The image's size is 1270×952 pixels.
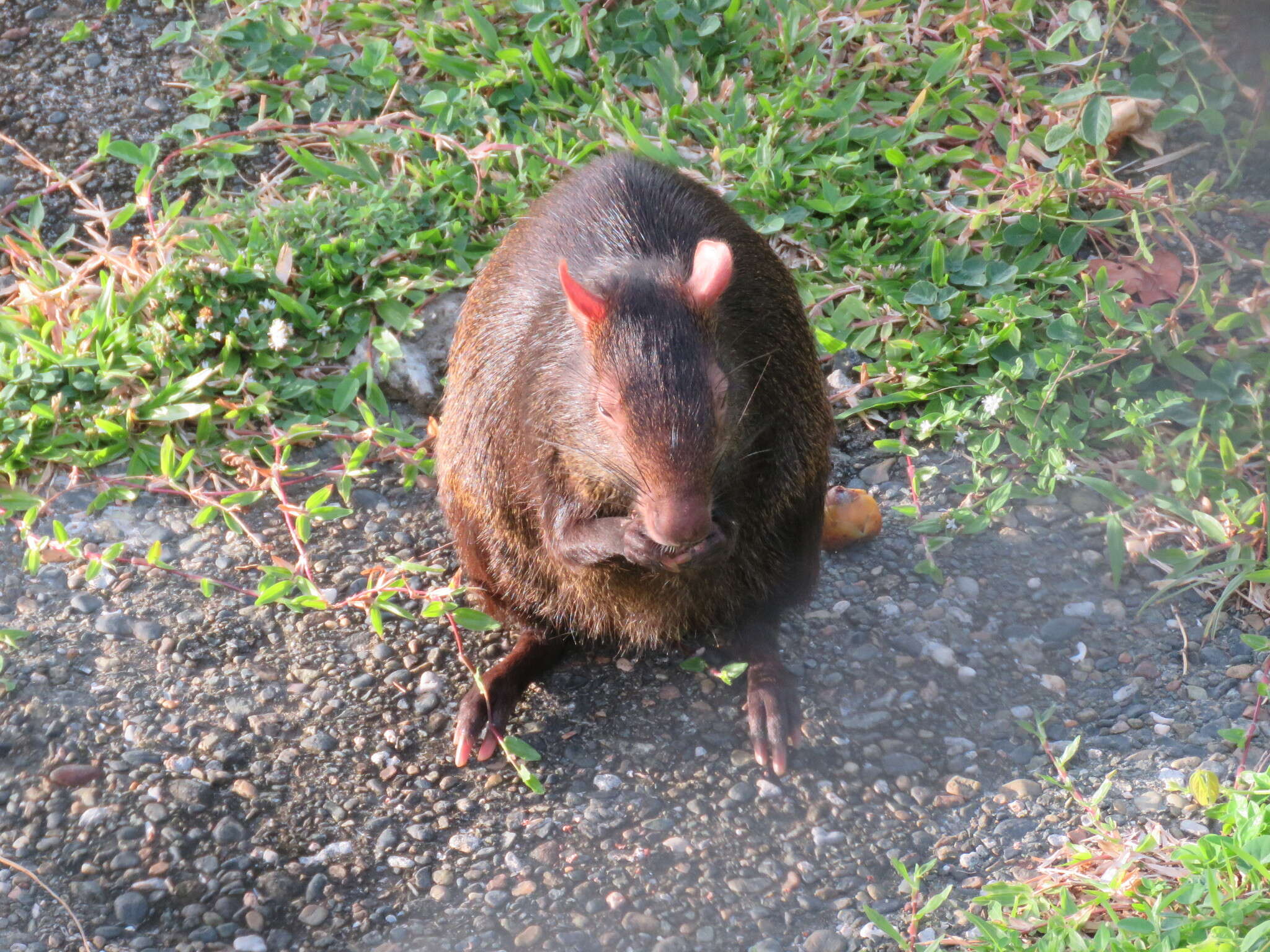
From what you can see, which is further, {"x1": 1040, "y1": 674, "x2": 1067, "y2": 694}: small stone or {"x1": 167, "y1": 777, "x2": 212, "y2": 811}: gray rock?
{"x1": 1040, "y1": 674, "x2": 1067, "y2": 694}: small stone

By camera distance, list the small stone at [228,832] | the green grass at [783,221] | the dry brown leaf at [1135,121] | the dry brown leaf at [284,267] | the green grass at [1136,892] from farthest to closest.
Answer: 1. the dry brown leaf at [1135,121]
2. the dry brown leaf at [284,267]
3. the green grass at [783,221]
4. the small stone at [228,832]
5. the green grass at [1136,892]

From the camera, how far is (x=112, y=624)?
358 cm

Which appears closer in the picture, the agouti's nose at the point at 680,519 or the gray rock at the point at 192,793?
the agouti's nose at the point at 680,519

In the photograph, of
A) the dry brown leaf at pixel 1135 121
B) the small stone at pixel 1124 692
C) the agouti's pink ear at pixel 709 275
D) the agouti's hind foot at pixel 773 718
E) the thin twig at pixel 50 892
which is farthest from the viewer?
the dry brown leaf at pixel 1135 121

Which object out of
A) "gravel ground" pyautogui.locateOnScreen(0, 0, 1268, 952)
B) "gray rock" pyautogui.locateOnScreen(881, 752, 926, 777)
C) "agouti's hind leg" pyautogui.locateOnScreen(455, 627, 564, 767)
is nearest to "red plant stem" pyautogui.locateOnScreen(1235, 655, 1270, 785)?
"gravel ground" pyautogui.locateOnScreen(0, 0, 1268, 952)

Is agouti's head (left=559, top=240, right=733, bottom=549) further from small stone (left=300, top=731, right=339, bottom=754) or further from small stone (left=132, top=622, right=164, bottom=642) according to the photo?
small stone (left=132, top=622, right=164, bottom=642)

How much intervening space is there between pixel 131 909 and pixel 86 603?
108 centimetres

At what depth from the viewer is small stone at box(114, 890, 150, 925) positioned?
9.32 feet

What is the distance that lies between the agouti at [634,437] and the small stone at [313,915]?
0.54 metres

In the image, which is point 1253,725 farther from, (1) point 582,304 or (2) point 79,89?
(2) point 79,89

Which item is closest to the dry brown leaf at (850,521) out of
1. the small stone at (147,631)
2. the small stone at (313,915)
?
the small stone at (313,915)

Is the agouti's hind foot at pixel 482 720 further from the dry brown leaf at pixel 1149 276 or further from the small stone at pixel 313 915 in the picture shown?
the dry brown leaf at pixel 1149 276

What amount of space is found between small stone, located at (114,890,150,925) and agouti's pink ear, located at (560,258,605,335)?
162cm

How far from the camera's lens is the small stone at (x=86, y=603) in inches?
143
